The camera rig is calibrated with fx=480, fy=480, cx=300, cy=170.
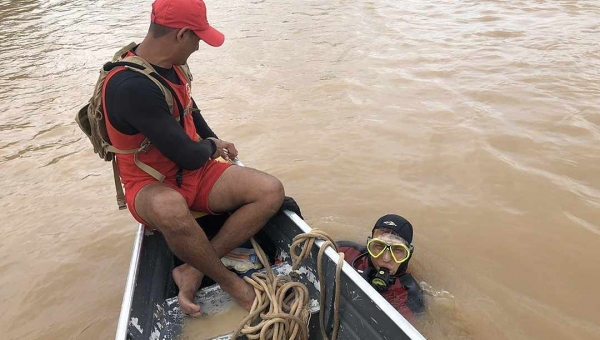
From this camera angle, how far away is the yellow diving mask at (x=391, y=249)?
3.39 meters

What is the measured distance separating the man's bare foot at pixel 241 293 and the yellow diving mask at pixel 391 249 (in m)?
1.00

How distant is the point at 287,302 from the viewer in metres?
2.83

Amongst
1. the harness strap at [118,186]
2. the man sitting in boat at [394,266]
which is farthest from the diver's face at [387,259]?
the harness strap at [118,186]

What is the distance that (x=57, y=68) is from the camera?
977cm

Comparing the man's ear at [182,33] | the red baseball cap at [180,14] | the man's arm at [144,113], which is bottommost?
the man's arm at [144,113]

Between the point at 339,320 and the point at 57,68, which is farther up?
the point at 339,320

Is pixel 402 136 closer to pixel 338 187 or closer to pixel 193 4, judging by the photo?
pixel 338 187

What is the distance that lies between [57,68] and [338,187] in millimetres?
7385

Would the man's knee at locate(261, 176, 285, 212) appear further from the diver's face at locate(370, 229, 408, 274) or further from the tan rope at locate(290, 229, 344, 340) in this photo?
the diver's face at locate(370, 229, 408, 274)

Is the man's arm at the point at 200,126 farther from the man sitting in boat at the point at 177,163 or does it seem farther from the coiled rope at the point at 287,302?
the coiled rope at the point at 287,302

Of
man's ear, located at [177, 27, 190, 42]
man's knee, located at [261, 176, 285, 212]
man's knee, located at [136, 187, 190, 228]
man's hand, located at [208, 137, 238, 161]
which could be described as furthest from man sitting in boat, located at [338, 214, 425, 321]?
man's ear, located at [177, 27, 190, 42]

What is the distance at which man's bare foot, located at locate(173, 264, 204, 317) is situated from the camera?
281cm

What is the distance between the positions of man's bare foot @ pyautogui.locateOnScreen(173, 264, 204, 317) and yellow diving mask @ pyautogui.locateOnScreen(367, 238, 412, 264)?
1223 mm

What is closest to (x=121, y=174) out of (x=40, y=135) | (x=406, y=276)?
(x=406, y=276)
